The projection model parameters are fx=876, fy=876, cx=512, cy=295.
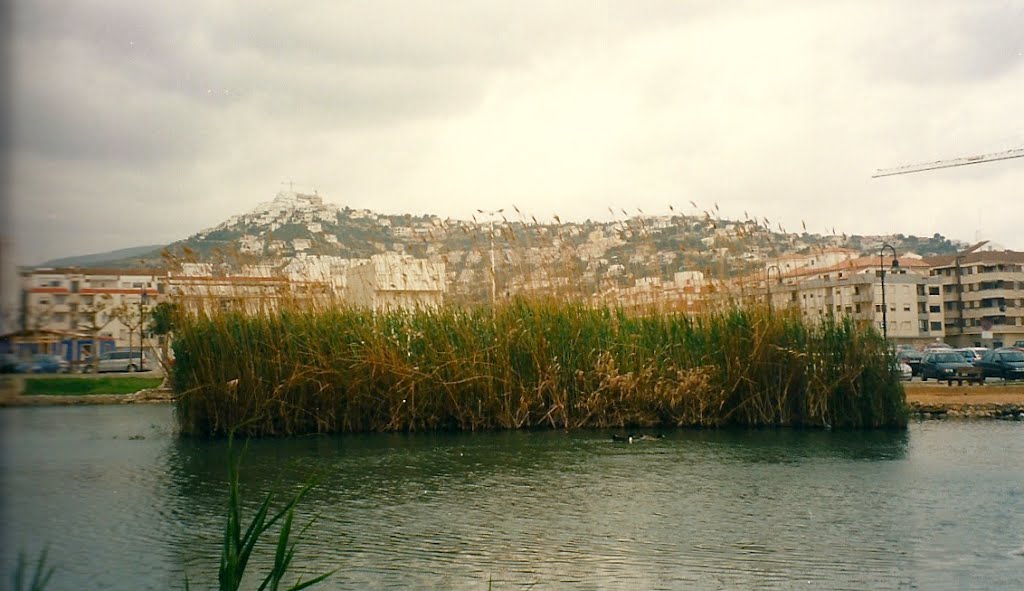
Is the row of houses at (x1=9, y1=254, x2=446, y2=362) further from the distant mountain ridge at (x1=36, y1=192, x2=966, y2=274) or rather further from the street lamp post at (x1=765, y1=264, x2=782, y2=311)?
the street lamp post at (x1=765, y1=264, x2=782, y2=311)

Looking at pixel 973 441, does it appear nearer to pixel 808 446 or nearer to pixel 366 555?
pixel 808 446

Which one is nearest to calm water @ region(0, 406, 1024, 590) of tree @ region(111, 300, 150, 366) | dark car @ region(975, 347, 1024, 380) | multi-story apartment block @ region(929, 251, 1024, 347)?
tree @ region(111, 300, 150, 366)

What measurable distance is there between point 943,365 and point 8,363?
27654 mm

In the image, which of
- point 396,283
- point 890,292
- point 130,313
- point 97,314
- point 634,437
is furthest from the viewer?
point 890,292

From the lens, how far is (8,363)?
6.47 feet

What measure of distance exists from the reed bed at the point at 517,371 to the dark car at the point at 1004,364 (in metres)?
15.6

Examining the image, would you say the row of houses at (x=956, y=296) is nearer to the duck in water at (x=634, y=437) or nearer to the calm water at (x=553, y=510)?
the duck in water at (x=634, y=437)

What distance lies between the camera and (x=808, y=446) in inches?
396

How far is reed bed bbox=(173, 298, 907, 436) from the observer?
1152cm

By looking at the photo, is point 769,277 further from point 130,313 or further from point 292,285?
point 130,313

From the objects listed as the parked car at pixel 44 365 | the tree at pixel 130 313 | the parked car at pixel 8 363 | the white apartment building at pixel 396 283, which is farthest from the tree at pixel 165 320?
the parked car at pixel 8 363

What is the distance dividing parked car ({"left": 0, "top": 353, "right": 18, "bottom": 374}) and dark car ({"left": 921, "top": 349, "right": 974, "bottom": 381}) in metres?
25.6

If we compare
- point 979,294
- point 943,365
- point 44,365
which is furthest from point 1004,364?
point 979,294

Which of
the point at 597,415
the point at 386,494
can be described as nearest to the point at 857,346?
the point at 597,415
